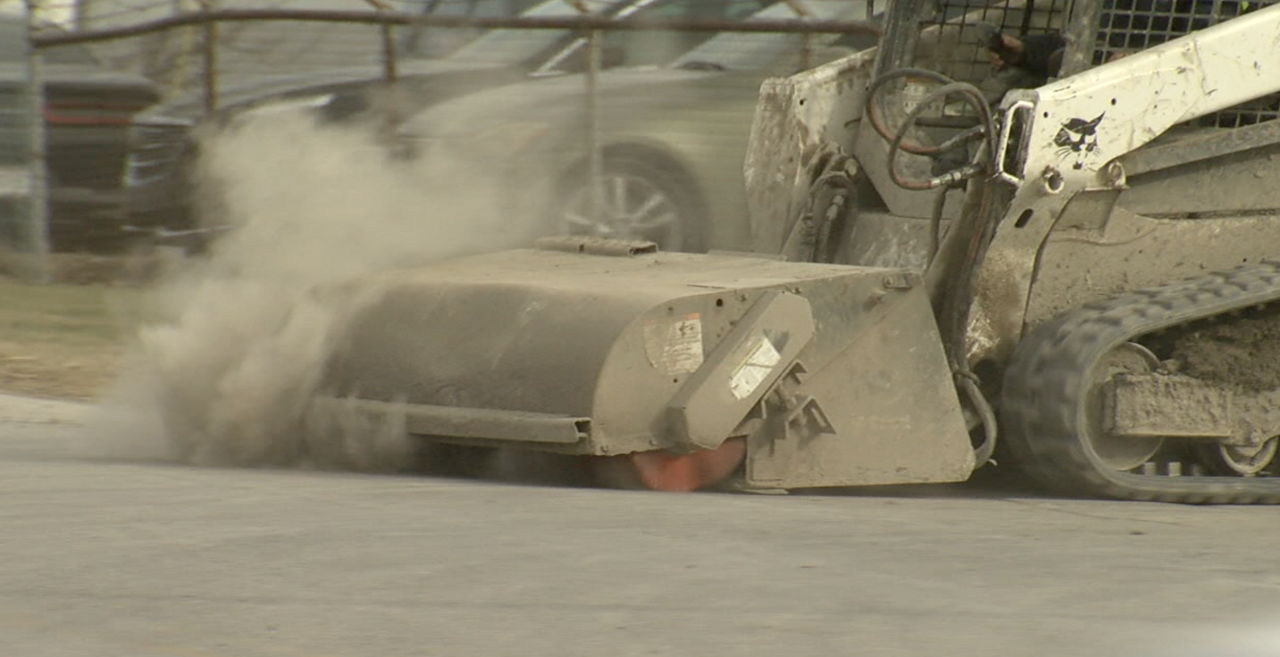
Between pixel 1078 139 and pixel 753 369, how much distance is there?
1.45m

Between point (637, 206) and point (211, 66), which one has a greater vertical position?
point (211, 66)

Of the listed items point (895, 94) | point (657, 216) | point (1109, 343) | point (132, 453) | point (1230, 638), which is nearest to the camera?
point (1230, 638)

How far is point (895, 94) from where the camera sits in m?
8.24

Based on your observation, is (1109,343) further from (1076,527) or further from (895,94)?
(895,94)

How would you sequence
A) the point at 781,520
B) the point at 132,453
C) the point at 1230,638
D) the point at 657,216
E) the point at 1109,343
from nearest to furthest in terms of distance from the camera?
the point at 1230,638, the point at 781,520, the point at 1109,343, the point at 132,453, the point at 657,216

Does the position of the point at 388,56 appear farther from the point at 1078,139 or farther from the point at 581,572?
the point at 581,572

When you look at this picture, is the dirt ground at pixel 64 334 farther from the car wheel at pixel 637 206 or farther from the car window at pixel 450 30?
the car wheel at pixel 637 206

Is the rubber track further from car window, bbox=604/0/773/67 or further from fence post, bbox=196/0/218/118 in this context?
fence post, bbox=196/0/218/118

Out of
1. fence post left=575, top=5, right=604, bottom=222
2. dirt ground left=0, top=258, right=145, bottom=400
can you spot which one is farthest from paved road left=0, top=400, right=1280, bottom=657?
fence post left=575, top=5, right=604, bottom=222

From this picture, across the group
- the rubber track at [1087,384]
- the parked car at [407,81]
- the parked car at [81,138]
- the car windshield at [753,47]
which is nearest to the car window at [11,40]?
the parked car at [81,138]

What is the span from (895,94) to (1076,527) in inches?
107

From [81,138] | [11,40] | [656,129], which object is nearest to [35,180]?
[81,138]

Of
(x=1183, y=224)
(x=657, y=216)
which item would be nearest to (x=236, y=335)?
(x=1183, y=224)

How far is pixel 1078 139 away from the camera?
678 cm
